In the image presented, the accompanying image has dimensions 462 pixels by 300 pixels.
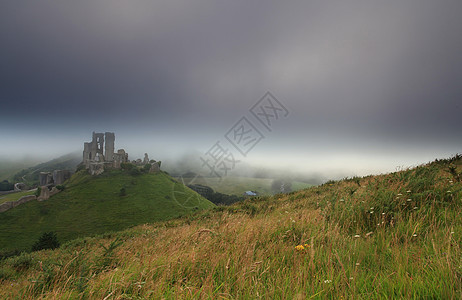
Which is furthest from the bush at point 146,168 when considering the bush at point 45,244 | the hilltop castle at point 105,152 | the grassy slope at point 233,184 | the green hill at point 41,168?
the bush at point 45,244

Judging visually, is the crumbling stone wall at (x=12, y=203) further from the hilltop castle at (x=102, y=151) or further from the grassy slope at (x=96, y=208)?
the hilltop castle at (x=102, y=151)

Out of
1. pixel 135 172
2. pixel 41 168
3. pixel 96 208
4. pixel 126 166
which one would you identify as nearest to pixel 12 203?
pixel 96 208

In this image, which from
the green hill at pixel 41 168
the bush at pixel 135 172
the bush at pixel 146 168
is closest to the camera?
the bush at pixel 135 172

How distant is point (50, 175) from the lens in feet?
259

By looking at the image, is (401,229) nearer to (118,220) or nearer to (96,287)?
(96,287)

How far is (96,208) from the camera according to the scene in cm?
5897

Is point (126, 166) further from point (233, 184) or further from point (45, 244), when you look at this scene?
point (233, 184)

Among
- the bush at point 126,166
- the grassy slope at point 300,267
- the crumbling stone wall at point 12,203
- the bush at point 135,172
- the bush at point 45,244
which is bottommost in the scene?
the crumbling stone wall at point 12,203

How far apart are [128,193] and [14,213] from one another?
27.7 meters

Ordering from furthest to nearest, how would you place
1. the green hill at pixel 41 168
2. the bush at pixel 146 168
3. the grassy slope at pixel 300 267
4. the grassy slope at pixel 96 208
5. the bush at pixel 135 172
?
the green hill at pixel 41 168 → the bush at pixel 146 168 → the bush at pixel 135 172 → the grassy slope at pixel 96 208 → the grassy slope at pixel 300 267

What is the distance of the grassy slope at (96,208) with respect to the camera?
158ft

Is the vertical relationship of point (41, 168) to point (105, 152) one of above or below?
below

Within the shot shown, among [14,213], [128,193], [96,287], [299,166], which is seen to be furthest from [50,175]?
[299,166]

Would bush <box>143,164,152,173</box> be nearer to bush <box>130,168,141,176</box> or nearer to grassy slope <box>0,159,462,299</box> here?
bush <box>130,168,141,176</box>
